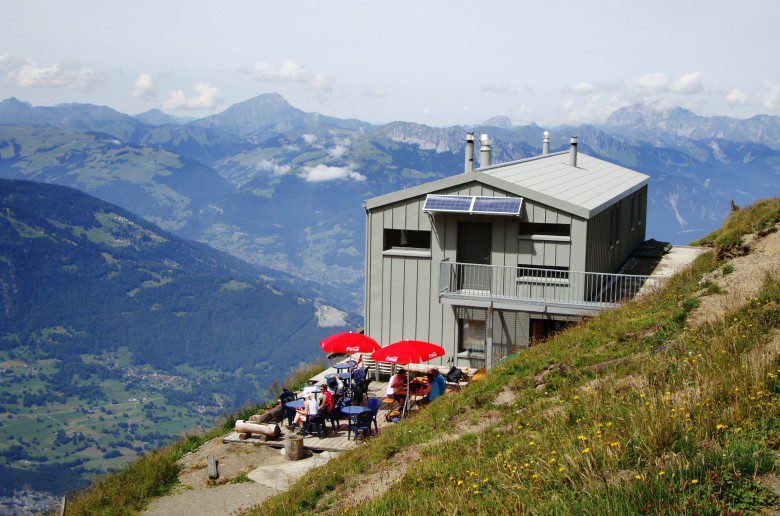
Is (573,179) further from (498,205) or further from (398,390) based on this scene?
(398,390)

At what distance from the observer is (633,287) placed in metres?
22.6

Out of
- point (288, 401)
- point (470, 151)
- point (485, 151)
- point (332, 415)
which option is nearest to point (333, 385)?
point (288, 401)

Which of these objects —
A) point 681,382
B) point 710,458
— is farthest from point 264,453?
point 710,458

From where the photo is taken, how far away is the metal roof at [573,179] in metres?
22.8

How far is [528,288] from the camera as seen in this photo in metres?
21.8

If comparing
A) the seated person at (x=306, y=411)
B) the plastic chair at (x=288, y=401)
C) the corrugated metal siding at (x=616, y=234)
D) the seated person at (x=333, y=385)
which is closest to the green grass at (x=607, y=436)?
the seated person at (x=306, y=411)

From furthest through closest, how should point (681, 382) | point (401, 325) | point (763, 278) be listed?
point (401, 325), point (763, 278), point (681, 382)

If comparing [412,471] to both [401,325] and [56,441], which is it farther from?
[56,441]

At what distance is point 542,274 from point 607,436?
1477 centimetres

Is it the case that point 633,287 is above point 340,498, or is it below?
above

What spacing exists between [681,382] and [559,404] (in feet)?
6.51

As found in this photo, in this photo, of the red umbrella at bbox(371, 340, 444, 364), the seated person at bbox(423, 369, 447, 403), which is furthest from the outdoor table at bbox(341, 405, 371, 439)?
the seated person at bbox(423, 369, 447, 403)

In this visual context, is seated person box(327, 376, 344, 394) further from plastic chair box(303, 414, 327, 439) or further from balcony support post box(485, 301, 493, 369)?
balcony support post box(485, 301, 493, 369)

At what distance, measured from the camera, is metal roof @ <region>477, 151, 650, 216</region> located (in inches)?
899
